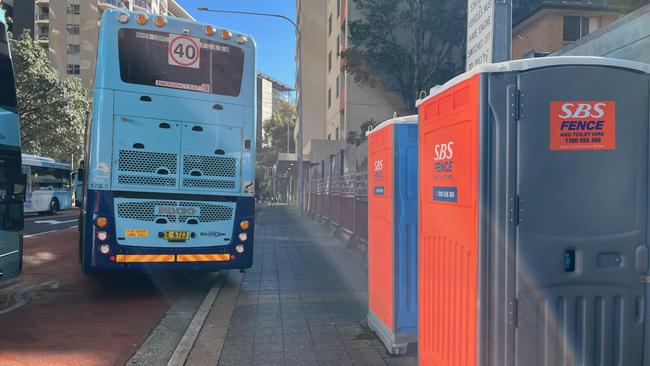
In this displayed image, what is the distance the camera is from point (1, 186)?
229 inches

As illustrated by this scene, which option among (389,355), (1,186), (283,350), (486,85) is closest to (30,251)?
(1,186)

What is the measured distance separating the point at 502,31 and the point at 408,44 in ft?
78.5

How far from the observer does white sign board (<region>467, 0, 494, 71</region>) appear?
3.89m

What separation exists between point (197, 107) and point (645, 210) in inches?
243

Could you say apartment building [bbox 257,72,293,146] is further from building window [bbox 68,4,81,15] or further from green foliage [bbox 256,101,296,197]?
building window [bbox 68,4,81,15]

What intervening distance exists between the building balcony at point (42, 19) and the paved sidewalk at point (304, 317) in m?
65.4

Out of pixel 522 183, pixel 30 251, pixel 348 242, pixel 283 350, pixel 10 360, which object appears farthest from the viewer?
pixel 348 242

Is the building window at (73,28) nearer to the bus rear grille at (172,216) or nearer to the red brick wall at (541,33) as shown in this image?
the red brick wall at (541,33)

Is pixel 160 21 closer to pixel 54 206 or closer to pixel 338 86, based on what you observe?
pixel 54 206

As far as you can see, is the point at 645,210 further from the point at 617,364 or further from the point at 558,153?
the point at 617,364

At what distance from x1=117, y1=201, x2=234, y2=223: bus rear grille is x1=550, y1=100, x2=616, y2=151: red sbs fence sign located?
5.64 m

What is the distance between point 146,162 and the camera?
23.7 ft

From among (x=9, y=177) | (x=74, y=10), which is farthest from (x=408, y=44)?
(x=74, y=10)

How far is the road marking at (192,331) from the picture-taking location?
4.75m
